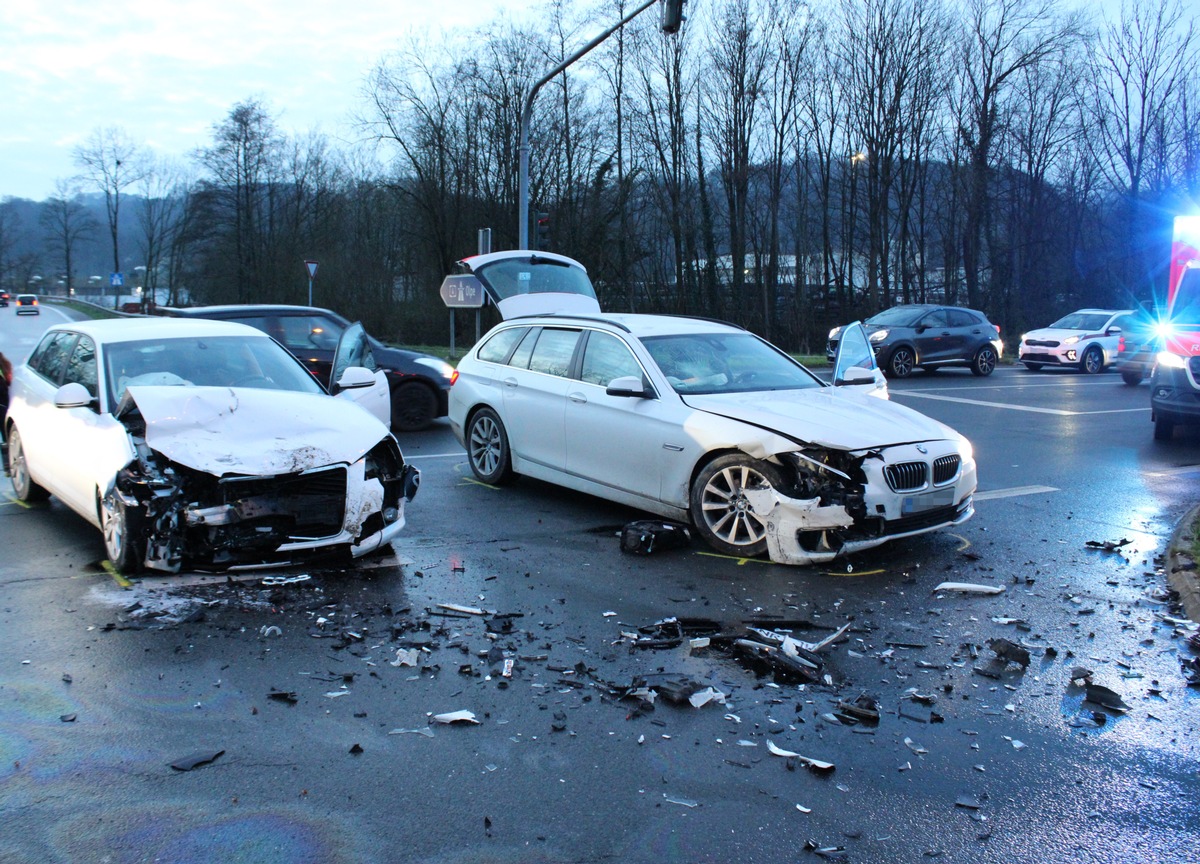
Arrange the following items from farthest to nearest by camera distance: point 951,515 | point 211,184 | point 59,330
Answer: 1. point 211,184
2. point 59,330
3. point 951,515

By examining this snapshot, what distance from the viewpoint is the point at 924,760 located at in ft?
12.5

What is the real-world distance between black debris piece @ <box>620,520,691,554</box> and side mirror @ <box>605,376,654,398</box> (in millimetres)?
973

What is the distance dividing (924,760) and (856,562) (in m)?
2.88

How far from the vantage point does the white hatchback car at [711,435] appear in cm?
640

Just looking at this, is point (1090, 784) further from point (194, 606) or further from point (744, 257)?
point (744, 257)

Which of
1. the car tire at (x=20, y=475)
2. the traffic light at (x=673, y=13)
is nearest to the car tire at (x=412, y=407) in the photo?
the car tire at (x=20, y=475)

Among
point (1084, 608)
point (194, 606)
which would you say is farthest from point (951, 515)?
point (194, 606)

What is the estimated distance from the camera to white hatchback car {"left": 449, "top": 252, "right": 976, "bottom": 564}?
640cm

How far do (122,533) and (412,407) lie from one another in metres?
7.27

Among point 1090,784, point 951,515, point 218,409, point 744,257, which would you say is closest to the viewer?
point 1090,784

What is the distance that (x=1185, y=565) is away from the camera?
6.35 meters

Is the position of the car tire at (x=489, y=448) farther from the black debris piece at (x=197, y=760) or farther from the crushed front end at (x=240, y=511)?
the black debris piece at (x=197, y=760)

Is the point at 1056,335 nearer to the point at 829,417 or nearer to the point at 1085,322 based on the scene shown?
the point at 1085,322

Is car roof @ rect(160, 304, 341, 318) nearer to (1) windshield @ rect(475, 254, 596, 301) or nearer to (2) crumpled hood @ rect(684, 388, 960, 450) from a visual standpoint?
(1) windshield @ rect(475, 254, 596, 301)
